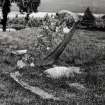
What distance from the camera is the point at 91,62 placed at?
50.3ft

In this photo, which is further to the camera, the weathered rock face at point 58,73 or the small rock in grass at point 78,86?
the weathered rock face at point 58,73

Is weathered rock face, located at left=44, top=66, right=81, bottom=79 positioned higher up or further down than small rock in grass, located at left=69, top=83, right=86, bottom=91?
further down

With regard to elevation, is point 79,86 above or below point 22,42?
above

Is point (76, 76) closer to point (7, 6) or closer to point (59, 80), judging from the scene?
point (59, 80)

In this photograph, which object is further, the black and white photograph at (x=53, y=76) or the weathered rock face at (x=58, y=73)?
the weathered rock face at (x=58, y=73)

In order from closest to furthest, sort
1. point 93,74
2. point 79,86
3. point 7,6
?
point 79,86
point 93,74
point 7,6

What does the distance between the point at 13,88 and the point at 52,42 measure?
984 cm

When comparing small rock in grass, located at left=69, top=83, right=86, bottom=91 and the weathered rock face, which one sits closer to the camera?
small rock in grass, located at left=69, top=83, right=86, bottom=91

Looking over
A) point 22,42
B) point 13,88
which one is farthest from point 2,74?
point 22,42

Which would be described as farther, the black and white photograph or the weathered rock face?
the weathered rock face

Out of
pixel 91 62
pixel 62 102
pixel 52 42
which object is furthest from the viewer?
pixel 52 42

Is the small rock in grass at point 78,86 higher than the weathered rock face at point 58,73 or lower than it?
higher

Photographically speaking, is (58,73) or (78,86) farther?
(58,73)

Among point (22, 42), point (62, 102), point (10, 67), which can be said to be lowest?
point (22, 42)
